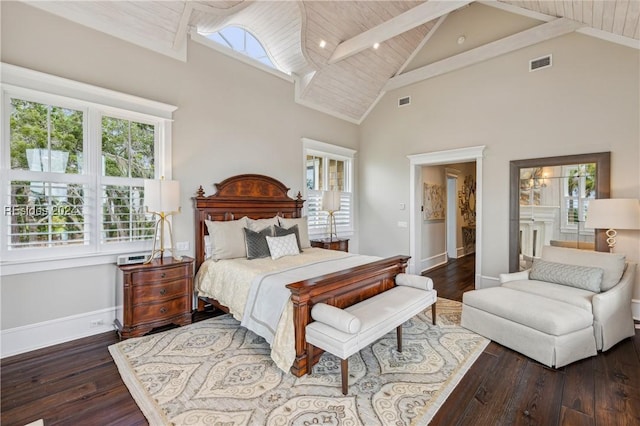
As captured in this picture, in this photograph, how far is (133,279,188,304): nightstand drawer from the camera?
10.2ft

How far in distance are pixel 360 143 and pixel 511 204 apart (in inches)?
127

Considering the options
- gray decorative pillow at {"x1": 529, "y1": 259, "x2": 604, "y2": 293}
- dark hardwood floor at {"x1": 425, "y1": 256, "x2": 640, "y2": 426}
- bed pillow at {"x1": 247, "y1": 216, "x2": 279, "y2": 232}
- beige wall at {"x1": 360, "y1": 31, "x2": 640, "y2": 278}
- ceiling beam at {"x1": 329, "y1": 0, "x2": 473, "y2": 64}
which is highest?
ceiling beam at {"x1": 329, "y1": 0, "x2": 473, "y2": 64}

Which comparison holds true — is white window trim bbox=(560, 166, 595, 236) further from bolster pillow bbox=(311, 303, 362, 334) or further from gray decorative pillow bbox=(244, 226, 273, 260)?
gray decorative pillow bbox=(244, 226, 273, 260)

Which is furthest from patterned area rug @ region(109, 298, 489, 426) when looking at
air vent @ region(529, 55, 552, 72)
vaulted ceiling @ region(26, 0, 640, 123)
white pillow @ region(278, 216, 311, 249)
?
air vent @ region(529, 55, 552, 72)

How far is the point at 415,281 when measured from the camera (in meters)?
3.35

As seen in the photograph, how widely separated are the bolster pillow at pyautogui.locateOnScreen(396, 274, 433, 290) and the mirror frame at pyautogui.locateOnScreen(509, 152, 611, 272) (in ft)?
7.37

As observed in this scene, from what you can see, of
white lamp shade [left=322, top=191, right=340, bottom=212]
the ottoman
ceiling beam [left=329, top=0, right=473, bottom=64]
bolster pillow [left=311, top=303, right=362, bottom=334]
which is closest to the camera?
bolster pillow [left=311, top=303, right=362, bottom=334]

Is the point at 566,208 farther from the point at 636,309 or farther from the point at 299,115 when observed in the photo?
the point at 299,115

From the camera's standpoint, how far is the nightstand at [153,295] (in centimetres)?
305

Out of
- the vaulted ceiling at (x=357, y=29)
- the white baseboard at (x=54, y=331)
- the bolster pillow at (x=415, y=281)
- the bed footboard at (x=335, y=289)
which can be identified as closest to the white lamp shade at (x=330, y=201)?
the vaulted ceiling at (x=357, y=29)

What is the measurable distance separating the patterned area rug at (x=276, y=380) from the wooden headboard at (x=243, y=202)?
1.39 m

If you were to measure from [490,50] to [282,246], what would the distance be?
455 cm

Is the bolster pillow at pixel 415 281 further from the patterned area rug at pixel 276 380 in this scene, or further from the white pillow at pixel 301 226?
the white pillow at pixel 301 226

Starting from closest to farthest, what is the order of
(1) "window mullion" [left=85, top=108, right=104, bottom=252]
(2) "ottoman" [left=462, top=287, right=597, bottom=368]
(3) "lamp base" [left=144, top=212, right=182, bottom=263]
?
(2) "ottoman" [left=462, top=287, right=597, bottom=368]
(1) "window mullion" [left=85, top=108, right=104, bottom=252]
(3) "lamp base" [left=144, top=212, right=182, bottom=263]
